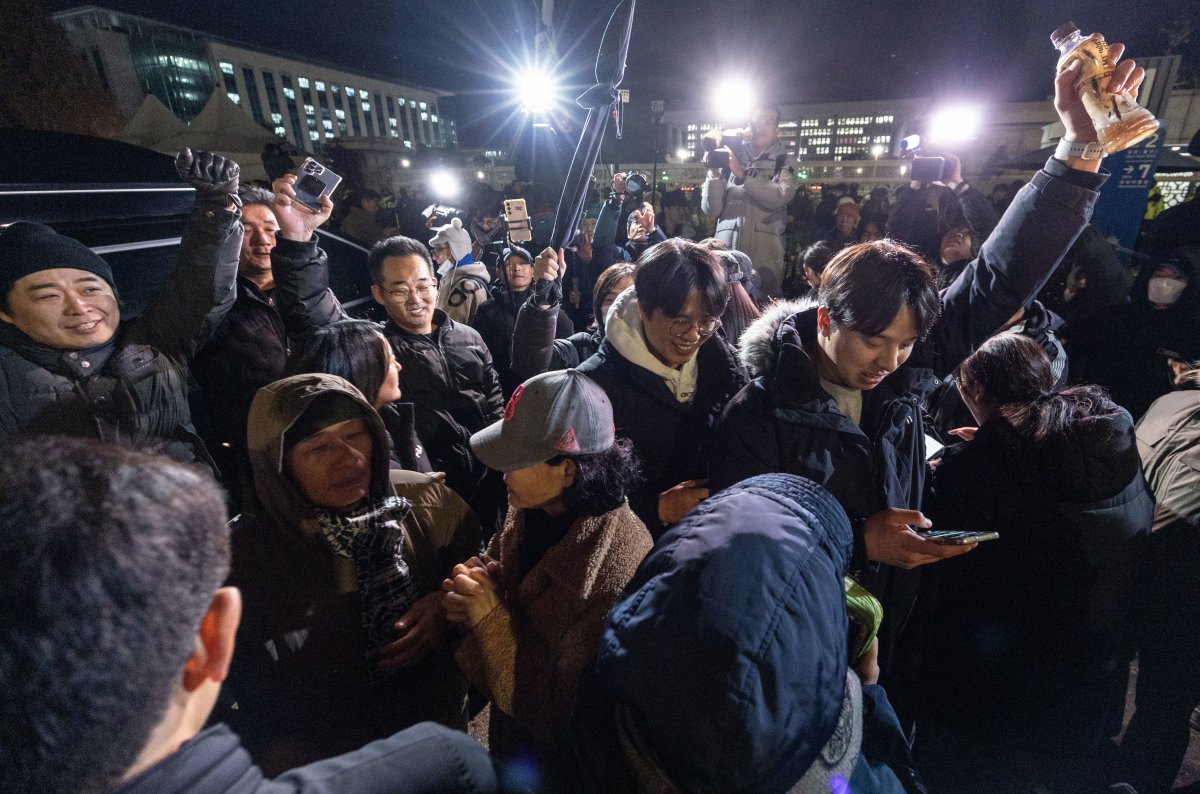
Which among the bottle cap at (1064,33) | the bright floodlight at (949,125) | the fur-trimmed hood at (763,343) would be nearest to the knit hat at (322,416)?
the fur-trimmed hood at (763,343)

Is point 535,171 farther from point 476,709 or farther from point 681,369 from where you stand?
point 476,709

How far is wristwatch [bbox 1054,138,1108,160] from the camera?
1641mm

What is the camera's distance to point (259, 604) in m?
1.54

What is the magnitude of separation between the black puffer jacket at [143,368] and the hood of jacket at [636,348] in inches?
65.8

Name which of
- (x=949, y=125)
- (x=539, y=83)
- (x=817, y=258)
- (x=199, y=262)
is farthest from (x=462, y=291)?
(x=949, y=125)

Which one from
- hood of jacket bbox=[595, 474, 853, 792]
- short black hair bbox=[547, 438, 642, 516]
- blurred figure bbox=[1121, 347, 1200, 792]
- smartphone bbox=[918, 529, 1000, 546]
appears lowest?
blurred figure bbox=[1121, 347, 1200, 792]

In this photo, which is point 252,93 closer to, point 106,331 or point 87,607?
point 106,331

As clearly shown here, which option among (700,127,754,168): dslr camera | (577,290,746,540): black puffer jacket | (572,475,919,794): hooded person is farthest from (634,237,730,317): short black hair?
(700,127,754,168): dslr camera

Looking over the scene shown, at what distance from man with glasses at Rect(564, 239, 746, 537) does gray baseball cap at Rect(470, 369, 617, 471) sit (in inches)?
22.2

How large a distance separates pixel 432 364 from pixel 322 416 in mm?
1122

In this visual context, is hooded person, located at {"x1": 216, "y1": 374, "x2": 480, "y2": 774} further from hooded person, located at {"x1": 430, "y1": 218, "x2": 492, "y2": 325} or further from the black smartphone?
the black smartphone

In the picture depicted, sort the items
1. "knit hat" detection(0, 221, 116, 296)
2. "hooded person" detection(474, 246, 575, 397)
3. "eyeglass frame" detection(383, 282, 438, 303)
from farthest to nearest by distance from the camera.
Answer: "hooded person" detection(474, 246, 575, 397), "eyeglass frame" detection(383, 282, 438, 303), "knit hat" detection(0, 221, 116, 296)

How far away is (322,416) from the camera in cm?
169

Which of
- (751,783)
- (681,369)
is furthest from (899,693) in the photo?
(751,783)
